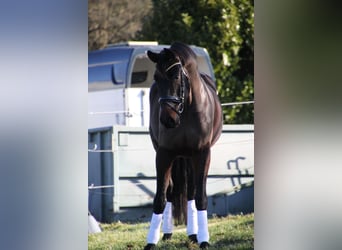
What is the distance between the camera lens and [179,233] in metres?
4.35

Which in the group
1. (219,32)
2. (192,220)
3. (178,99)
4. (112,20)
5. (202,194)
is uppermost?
(112,20)

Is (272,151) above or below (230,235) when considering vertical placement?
above

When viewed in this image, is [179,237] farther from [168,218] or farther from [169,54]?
[169,54]

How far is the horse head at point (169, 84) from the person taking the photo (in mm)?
4078

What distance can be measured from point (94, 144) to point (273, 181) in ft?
Answer: 5.82

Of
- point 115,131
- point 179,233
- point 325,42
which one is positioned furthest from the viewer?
point 115,131

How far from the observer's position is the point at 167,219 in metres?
4.32

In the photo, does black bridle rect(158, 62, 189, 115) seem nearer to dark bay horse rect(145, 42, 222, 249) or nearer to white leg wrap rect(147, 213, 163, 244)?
dark bay horse rect(145, 42, 222, 249)

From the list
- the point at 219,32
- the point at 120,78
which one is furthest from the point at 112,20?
the point at 120,78

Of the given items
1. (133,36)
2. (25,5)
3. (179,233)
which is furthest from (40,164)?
(133,36)

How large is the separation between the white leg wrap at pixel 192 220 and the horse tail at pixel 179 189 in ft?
0.09

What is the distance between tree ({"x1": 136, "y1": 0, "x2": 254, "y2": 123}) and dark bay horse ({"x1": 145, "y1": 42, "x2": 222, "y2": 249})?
11.2 feet

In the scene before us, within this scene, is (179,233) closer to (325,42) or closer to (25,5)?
(325,42)

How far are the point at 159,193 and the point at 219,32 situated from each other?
4.04 metres
